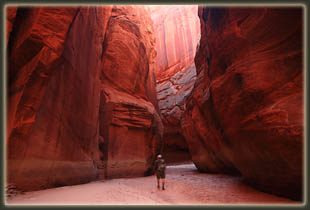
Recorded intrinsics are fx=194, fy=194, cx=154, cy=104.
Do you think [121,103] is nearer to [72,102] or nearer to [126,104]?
[126,104]

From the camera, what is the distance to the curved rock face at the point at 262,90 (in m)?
5.12

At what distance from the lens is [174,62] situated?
35.4m

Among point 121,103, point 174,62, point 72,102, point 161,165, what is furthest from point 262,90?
point 174,62

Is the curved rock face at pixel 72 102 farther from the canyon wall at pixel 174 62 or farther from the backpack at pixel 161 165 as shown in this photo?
the canyon wall at pixel 174 62

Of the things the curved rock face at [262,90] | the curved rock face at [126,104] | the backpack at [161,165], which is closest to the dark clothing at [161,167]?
the backpack at [161,165]

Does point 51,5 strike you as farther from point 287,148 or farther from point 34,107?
point 287,148

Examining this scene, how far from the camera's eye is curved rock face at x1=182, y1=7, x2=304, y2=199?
5.12 m

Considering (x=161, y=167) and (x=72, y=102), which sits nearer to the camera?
(x=161, y=167)

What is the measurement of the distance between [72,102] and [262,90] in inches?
282

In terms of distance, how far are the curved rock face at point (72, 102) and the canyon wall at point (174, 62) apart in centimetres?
1319

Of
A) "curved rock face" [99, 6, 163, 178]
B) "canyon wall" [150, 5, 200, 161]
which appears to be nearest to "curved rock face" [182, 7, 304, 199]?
"curved rock face" [99, 6, 163, 178]

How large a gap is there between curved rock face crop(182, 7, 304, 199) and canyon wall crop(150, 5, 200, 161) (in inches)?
786

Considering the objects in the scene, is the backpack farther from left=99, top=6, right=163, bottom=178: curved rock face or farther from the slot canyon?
left=99, top=6, right=163, bottom=178: curved rock face

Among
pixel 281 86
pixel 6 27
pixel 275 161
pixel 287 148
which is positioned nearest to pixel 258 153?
pixel 275 161
